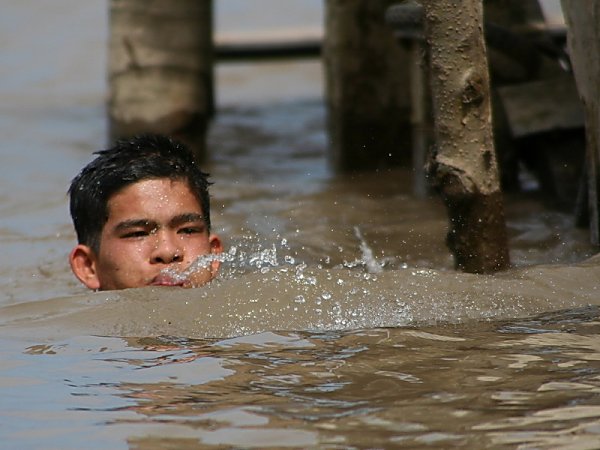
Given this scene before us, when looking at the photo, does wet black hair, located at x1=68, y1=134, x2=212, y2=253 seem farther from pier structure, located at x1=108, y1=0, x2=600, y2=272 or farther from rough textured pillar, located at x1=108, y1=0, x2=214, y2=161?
rough textured pillar, located at x1=108, y1=0, x2=214, y2=161

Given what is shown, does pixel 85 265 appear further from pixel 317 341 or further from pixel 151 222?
pixel 317 341

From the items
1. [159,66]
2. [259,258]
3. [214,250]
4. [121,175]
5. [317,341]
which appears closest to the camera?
[317,341]

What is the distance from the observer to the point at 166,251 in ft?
14.6

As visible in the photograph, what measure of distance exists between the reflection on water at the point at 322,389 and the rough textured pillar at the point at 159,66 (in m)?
4.83

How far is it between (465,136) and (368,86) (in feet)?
12.7

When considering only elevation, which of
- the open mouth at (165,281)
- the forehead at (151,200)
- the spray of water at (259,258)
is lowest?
the spray of water at (259,258)

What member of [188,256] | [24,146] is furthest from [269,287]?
[24,146]

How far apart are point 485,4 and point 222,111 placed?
5.19 m

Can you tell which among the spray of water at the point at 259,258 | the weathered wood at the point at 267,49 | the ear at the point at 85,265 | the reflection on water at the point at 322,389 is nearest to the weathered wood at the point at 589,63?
the spray of water at the point at 259,258

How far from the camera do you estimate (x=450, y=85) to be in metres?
4.44

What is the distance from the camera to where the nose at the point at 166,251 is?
14.6ft

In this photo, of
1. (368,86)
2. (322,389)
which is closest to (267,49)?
(368,86)

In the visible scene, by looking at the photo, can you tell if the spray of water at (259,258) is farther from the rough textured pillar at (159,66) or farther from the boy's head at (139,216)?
the rough textured pillar at (159,66)

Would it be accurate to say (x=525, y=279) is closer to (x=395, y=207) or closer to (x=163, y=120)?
(x=395, y=207)
